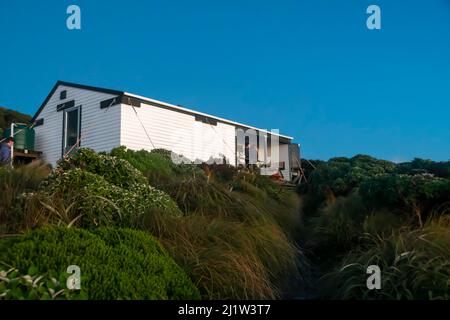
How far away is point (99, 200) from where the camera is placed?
3877mm

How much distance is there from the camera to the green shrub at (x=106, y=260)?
7.79ft

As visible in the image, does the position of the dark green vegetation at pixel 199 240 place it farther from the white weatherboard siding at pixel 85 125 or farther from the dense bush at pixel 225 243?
the white weatherboard siding at pixel 85 125

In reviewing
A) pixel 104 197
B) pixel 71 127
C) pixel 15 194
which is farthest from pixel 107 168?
pixel 71 127

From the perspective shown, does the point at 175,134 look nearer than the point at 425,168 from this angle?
No

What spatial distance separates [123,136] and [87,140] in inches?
96.8

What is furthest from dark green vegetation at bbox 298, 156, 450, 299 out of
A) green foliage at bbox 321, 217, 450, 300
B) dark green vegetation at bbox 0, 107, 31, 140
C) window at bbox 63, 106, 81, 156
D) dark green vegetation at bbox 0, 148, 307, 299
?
dark green vegetation at bbox 0, 107, 31, 140

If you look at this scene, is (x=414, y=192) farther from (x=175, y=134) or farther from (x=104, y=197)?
(x=175, y=134)

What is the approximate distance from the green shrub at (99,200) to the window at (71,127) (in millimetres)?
11926

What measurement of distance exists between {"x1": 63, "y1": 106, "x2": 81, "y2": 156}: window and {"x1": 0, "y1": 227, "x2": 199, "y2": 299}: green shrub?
1403cm

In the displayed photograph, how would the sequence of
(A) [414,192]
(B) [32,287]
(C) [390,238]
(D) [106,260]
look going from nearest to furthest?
(B) [32,287] < (D) [106,260] < (C) [390,238] < (A) [414,192]

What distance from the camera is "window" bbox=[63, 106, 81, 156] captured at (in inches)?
627

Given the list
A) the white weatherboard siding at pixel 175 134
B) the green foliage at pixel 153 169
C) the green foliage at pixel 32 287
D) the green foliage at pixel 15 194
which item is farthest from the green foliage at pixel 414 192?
the white weatherboard siding at pixel 175 134

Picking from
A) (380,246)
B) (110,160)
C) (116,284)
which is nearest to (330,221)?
(380,246)

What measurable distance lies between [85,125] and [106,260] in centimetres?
1388
